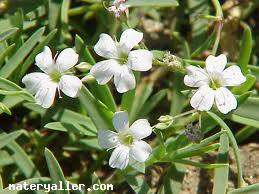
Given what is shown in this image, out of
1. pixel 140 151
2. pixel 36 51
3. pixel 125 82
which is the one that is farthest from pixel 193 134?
pixel 36 51

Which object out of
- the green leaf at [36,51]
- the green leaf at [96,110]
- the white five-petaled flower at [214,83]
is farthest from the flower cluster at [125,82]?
the green leaf at [36,51]

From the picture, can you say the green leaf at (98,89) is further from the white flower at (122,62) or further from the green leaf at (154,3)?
the green leaf at (154,3)

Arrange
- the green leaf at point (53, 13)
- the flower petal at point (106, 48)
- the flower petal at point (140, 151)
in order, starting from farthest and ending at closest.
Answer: the green leaf at point (53, 13) < the flower petal at point (106, 48) < the flower petal at point (140, 151)

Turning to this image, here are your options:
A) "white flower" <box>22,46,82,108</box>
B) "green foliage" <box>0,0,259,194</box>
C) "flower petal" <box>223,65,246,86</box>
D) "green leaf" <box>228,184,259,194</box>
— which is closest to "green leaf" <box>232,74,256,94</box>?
"green foliage" <box>0,0,259,194</box>

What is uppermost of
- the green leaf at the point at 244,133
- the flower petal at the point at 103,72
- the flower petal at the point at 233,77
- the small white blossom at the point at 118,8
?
the small white blossom at the point at 118,8

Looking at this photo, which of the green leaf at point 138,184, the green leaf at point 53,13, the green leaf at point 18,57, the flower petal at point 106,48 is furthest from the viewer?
the green leaf at point 53,13

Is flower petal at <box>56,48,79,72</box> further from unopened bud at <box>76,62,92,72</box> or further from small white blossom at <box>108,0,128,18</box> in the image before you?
small white blossom at <box>108,0,128,18</box>
